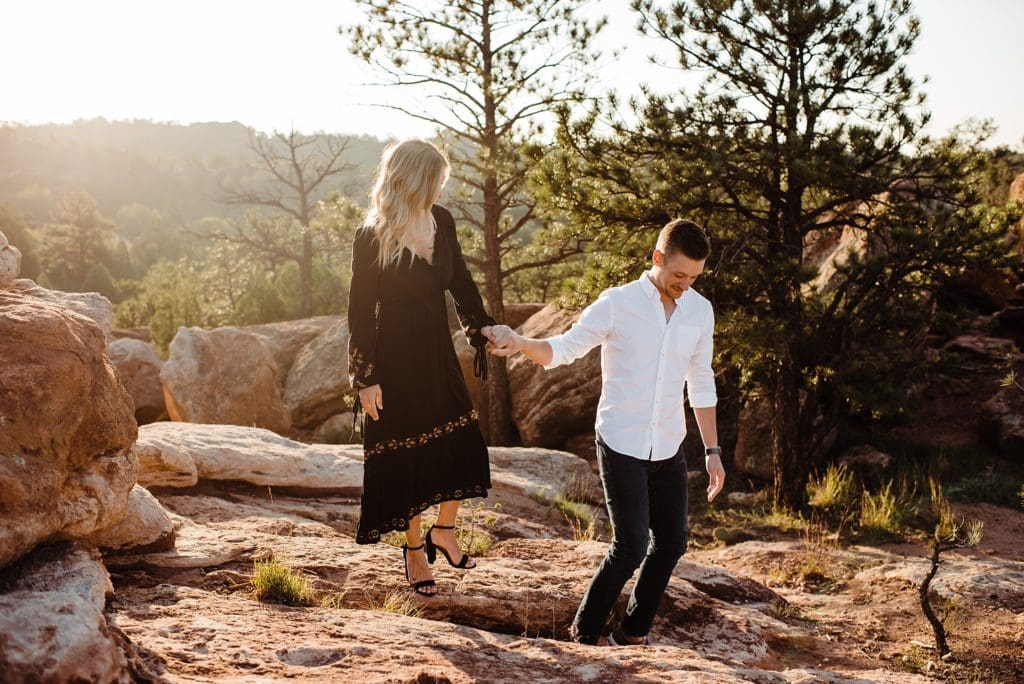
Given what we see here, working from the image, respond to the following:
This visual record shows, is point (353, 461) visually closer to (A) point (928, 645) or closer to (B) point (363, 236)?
(B) point (363, 236)

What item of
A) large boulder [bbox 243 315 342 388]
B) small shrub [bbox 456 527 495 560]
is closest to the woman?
small shrub [bbox 456 527 495 560]

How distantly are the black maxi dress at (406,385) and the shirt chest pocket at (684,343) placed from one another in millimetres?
1109

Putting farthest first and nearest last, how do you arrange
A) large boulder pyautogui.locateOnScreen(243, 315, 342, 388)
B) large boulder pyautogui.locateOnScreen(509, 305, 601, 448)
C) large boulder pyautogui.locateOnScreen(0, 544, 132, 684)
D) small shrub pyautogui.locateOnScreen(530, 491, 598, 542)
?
large boulder pyautogui.locateOnScreen(243, 315, 342, 388), large boulder pyautogui.locateOnScreen(509, 305, 601, 448), small shrub pyautogui.locateOnScreen(530, 491, 598, 542), large boulder pyautogui.locateOnScreen(0, 544, 132, 684)

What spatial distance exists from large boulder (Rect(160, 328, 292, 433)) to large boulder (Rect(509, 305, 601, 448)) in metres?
4.07

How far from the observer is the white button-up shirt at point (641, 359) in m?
3.58

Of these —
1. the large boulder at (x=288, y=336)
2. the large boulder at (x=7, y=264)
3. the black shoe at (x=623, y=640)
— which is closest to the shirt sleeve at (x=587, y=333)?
the black shoe at (x=623, y=640)

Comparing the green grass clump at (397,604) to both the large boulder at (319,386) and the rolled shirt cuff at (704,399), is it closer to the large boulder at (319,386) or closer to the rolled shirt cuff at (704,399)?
the rolled shirt cuff at (704,399)

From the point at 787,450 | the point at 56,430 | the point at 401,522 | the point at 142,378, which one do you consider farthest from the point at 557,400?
the point at 56,430

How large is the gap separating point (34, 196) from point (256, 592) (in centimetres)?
7628

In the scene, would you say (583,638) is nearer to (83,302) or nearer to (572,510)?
(83,302)

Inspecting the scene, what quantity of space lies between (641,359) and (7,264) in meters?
2.98

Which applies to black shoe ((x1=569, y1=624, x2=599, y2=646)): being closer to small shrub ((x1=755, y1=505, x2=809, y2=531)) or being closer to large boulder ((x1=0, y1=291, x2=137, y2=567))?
large boulder ((x1=0, y1=291, x2=137, y2=567))

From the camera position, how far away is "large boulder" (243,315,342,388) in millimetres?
15867

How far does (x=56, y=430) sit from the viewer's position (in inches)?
126
